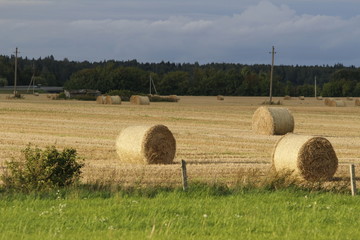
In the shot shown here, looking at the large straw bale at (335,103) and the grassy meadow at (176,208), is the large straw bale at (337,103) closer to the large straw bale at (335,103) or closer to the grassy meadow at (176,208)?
the large straw bale at (335,103)

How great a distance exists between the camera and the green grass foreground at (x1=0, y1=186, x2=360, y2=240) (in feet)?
39.5

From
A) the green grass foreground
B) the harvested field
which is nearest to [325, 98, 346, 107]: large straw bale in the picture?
the harvested field

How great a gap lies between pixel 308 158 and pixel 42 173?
7.22 m

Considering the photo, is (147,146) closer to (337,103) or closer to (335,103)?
(337,103)

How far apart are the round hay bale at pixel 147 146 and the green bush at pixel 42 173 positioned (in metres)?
6.74

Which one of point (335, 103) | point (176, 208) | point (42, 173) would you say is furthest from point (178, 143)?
point (335, 103)

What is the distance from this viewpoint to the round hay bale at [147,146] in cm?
2391

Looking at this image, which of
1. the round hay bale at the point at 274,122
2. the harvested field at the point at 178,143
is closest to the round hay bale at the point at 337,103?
the harvested field at the point at 178,143

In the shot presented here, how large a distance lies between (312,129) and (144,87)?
3787 inches

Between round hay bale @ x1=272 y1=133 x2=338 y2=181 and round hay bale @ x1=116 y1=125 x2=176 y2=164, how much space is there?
13.6ft

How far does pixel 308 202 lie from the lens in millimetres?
15500

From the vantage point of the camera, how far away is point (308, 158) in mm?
20672

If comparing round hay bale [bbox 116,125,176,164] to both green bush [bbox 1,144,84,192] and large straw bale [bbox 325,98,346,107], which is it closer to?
green bush [bbox 1,144,84,192]

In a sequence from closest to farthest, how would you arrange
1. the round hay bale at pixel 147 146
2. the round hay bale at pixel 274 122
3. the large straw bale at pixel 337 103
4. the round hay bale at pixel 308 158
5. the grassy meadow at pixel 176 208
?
1. the grassy meadow at pixel 176 208
2. the round hay bale at pixel 308 158
3. the round hay bale at pixel 147 146
4. the round hay bale at pixel 274 122
5. the large straw bale at pixel 337 103
